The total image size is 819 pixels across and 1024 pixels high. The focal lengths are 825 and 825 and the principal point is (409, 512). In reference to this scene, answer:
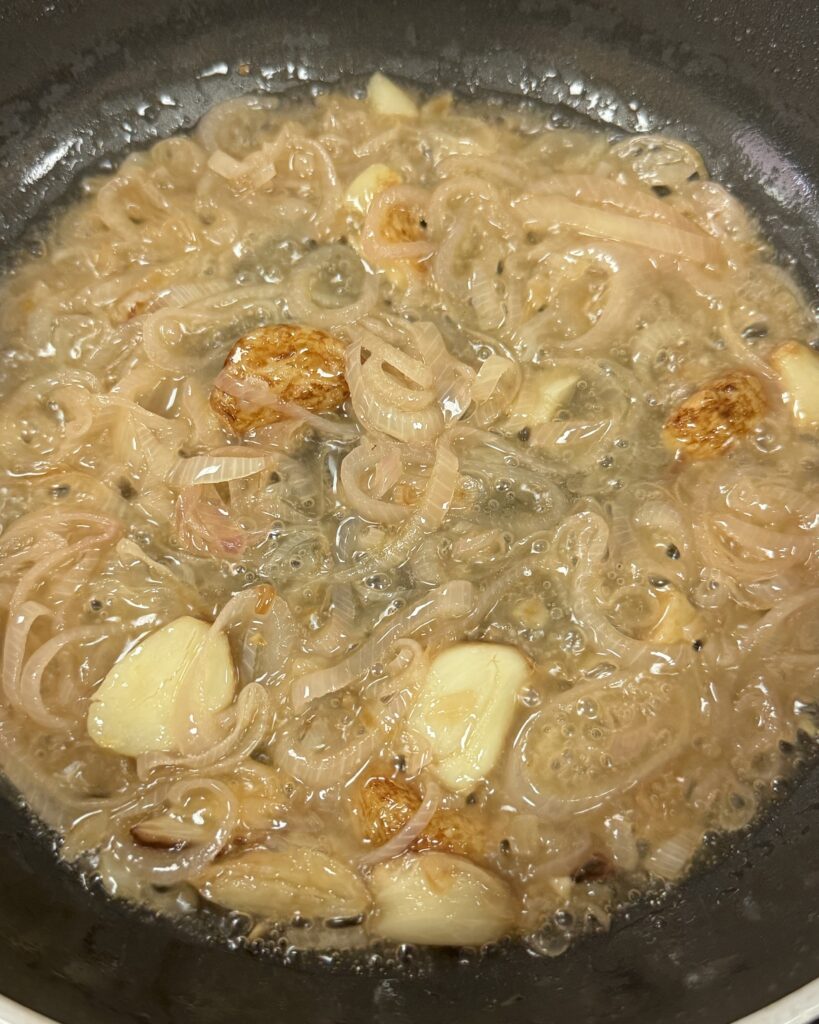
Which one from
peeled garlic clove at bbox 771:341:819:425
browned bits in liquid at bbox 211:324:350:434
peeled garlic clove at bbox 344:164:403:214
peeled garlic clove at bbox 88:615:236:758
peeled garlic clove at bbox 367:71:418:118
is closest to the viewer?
peeled garlic clove at bbox 88:615:236:758

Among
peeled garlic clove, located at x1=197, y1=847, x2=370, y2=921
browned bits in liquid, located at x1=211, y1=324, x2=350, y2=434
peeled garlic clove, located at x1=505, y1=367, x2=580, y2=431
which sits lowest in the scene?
peeled garlic clove, located at x1=197, y1=847, x2=370, y2=921

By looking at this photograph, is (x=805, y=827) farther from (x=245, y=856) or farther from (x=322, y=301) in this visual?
(x=322, y=301)

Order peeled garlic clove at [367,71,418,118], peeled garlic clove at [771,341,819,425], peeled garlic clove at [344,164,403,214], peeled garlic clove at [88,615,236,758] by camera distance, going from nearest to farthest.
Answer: peeled garlic clove at [88,615,236,758], peeled garlic clove at [771,341,819,425], peeled garlic clove at [344,164,403,214], peeled garlic clove at [367,71,418,118]

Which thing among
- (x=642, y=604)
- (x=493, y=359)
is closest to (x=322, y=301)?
(x=493, y=359)

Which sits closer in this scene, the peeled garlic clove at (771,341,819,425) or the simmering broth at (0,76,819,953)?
the simmering broth at (0,76,819,953)

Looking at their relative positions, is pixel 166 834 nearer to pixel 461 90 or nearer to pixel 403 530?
pixel 403 530

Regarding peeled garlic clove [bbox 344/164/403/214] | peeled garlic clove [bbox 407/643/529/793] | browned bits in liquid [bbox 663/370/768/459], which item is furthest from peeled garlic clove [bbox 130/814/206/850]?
peeled garlic clove [bbox 344/164/403/214]

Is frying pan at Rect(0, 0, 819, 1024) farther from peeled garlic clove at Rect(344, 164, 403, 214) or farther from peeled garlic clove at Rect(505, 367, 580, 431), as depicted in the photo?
peeled garlic clove at Rect(505, 367, 580, 431)

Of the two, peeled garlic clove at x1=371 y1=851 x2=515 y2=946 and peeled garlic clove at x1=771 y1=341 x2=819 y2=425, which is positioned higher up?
peeled garlic clove at x1=771 y1=341 x2=819 y2=425

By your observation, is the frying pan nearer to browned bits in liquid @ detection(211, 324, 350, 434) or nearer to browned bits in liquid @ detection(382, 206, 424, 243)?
browned bits in liquid @ detection(382, 206, 424, 243)

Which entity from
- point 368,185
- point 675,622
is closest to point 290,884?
point 675,622
